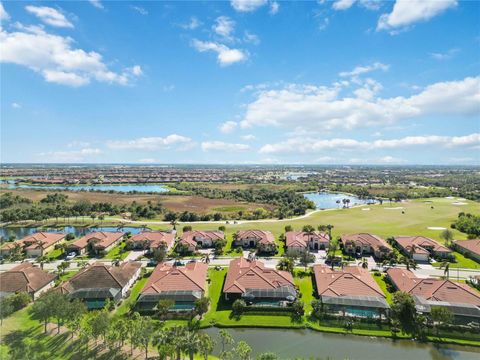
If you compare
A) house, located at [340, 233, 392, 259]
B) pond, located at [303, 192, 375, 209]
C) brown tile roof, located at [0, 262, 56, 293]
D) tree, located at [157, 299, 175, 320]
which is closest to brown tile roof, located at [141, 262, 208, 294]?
tree, located at [157, 299, 175, 320]

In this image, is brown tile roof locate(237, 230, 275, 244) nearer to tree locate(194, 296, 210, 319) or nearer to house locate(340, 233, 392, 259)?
house locate(340, 233, 392, 259)

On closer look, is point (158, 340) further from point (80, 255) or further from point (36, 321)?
point (80, 255)

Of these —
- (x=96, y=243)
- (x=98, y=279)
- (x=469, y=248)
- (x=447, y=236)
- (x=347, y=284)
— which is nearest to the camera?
(x=347, y=284)

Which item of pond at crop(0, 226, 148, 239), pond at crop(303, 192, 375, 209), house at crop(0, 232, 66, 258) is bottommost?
pond at crop(303, 192, 375, 209)

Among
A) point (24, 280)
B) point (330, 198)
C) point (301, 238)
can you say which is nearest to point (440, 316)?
point (301, 238)

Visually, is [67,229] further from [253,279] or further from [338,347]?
[338,347]

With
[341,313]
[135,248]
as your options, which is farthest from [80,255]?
[341,313]
